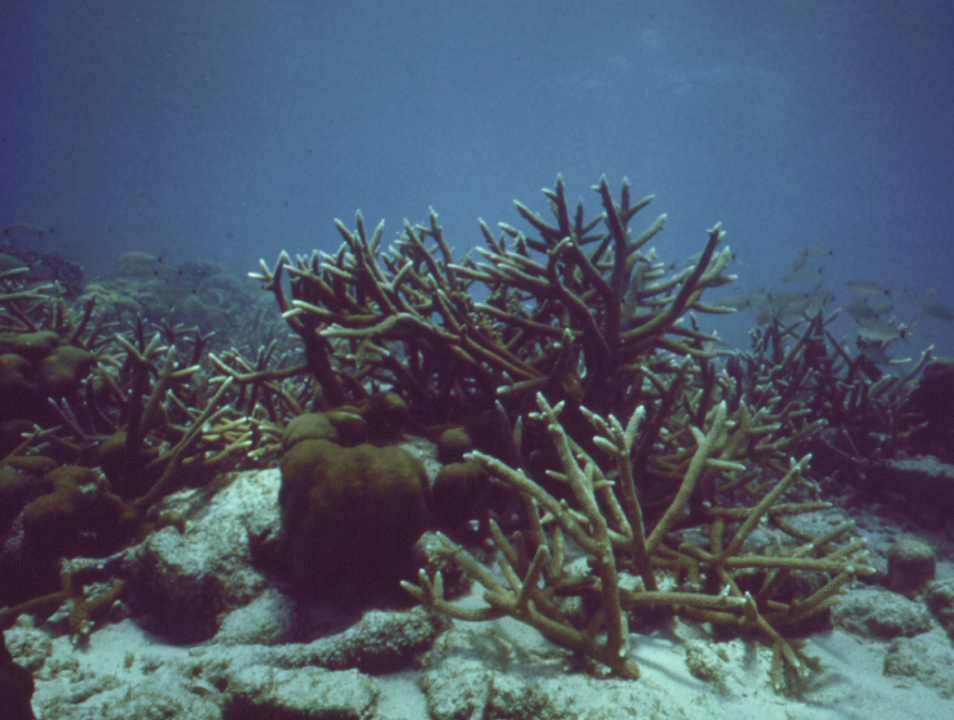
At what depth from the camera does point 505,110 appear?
62.8 meters

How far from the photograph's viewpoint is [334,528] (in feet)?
6.11

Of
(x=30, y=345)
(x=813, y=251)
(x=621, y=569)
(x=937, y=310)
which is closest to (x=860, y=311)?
(x=813, y=251)

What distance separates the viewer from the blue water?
3431 centimetres

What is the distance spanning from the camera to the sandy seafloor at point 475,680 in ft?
4.85

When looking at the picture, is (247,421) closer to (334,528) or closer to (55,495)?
(55,495)

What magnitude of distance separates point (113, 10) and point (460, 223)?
4292 inches

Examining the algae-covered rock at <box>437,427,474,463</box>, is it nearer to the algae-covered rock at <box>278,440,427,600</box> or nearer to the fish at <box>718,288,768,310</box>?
the algae-covered rock at <box>278,440,427,600</box>

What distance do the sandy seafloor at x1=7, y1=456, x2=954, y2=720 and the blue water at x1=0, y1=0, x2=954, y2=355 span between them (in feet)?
39.8

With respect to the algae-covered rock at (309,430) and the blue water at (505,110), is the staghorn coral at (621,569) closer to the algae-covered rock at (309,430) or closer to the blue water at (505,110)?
the algae-covered rock at (309,430)

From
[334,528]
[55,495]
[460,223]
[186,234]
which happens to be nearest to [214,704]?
[334,528]

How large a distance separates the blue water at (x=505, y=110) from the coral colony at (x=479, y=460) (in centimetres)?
1121

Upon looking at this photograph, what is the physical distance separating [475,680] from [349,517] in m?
0.74

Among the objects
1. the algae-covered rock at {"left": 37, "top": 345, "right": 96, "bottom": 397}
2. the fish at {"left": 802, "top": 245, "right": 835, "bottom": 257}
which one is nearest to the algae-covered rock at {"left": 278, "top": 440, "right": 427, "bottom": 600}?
the algae-covered rock at {"left": 37, "top": 345, "right": 96, "bottom": 397}

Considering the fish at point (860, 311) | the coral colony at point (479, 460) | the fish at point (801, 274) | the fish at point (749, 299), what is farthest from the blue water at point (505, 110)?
the coral colony at point (479, 460)
